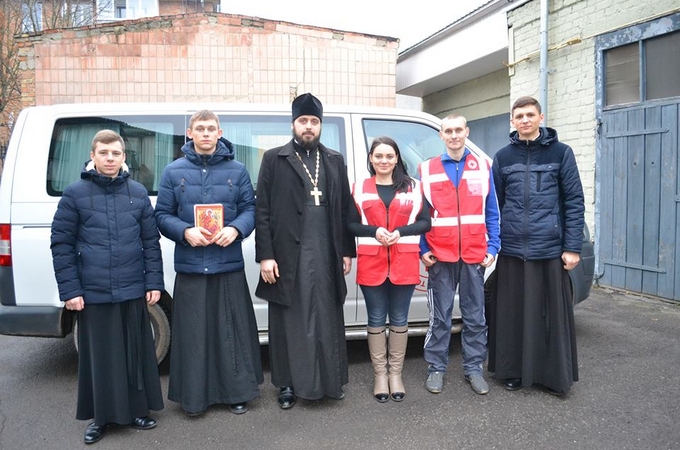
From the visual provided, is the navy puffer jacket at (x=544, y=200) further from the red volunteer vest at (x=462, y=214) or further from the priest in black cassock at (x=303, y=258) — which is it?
the priest in black cassock at (x=303, y=258)

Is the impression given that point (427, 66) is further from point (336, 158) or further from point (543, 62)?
point (336, 158)

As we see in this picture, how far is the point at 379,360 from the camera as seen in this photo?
3668 mm

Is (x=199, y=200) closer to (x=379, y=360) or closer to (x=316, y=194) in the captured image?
(x=316, y=194)

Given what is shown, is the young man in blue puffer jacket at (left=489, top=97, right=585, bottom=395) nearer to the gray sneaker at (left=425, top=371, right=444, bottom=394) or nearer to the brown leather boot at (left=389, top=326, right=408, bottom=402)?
the gray sneaker at (left=425, top=371, right=444, bottom=394)

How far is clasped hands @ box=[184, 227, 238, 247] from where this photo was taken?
3.20 metres

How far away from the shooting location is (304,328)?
3453mm

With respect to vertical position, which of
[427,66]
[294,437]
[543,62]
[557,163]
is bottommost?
[294,437]

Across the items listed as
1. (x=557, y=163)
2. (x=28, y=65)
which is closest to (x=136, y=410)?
(x=557, y=163)

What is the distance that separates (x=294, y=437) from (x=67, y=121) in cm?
277

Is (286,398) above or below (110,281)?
below

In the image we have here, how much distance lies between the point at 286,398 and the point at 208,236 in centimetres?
121

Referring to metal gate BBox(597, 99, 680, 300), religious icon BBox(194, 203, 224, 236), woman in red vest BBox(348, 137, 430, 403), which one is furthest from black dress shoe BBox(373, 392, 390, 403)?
metal gate BBox(597, 99, 680, 300)

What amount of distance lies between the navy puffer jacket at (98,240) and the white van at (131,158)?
81 cm

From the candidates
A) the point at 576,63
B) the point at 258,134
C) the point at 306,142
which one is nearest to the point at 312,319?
the point at 306,142
